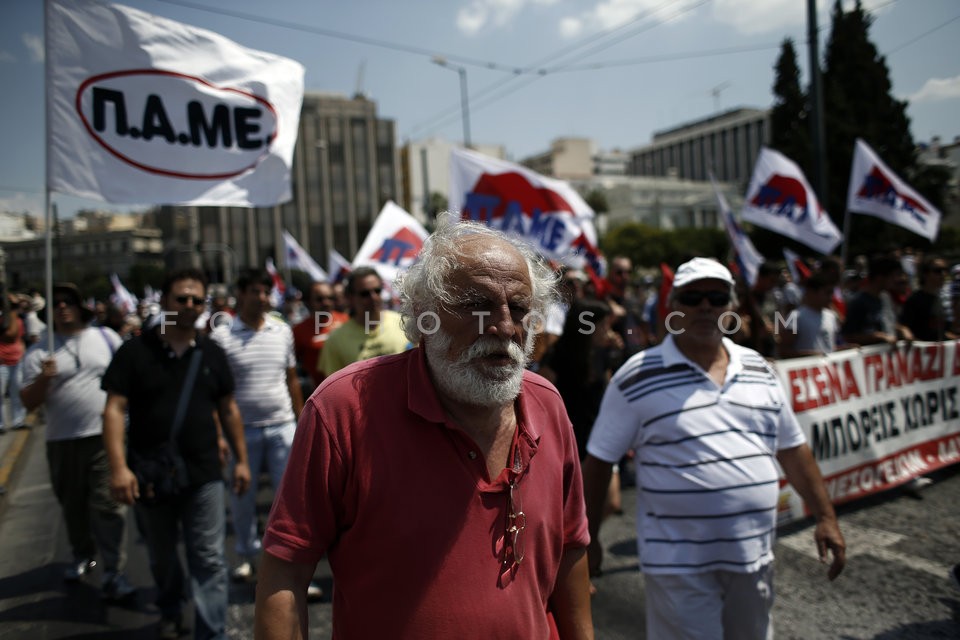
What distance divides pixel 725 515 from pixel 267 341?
353 centimetres

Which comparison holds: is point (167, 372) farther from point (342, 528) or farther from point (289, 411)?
point (342, 528)

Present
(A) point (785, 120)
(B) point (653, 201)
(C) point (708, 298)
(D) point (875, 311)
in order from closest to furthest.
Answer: (C) point (708, 298)
(D) point (875, 311)
(A) point (785, 120)
(B) point (653, 201)

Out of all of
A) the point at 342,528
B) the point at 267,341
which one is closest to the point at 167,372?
the point at 267,341

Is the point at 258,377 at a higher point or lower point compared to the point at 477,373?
lower

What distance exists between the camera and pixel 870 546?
468 centimetres

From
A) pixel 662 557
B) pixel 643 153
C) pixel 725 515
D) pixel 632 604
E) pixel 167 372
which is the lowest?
pixel 632 604

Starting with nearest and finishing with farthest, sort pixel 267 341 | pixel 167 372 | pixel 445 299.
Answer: pixel 445 299 < pixel 167 372 < pixel 267 341

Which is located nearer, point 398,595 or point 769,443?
point 398,595

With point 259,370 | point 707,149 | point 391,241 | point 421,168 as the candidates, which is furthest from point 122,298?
point 707,149

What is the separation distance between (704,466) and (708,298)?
26.5 inches

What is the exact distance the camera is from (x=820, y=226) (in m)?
9.30

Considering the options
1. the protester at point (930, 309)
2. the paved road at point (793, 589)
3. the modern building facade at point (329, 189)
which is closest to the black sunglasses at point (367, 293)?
the paved road at point (793, 589)

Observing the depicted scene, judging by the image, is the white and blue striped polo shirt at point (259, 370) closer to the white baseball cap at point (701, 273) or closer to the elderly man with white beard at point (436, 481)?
the white baseball cap at point (701, 273)

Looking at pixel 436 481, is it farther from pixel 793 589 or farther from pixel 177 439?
pixel 793 589
